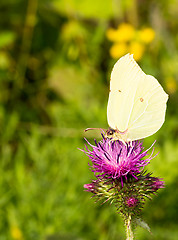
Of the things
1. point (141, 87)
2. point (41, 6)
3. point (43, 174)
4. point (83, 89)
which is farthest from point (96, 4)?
point (141, 87)

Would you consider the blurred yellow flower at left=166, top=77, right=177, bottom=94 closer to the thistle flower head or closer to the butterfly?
the butterfly

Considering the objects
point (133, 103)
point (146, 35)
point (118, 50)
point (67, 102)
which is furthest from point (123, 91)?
point (146, 35)

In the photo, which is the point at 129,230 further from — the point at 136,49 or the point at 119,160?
the point at 136,49

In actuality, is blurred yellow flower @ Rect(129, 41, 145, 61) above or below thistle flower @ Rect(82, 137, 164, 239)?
above

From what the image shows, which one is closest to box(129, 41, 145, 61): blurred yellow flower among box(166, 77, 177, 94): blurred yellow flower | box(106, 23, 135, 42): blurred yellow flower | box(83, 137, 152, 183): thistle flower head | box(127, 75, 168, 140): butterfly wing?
box(106, 23, 135, 42): blurred yellow flower

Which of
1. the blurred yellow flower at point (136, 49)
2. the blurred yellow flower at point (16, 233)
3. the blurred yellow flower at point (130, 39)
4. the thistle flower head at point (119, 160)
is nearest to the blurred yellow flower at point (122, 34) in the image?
the blurred yellow flower at point (130, 39)

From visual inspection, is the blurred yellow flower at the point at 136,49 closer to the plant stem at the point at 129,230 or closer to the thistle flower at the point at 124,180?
the thistle flower at the point at 124,180
